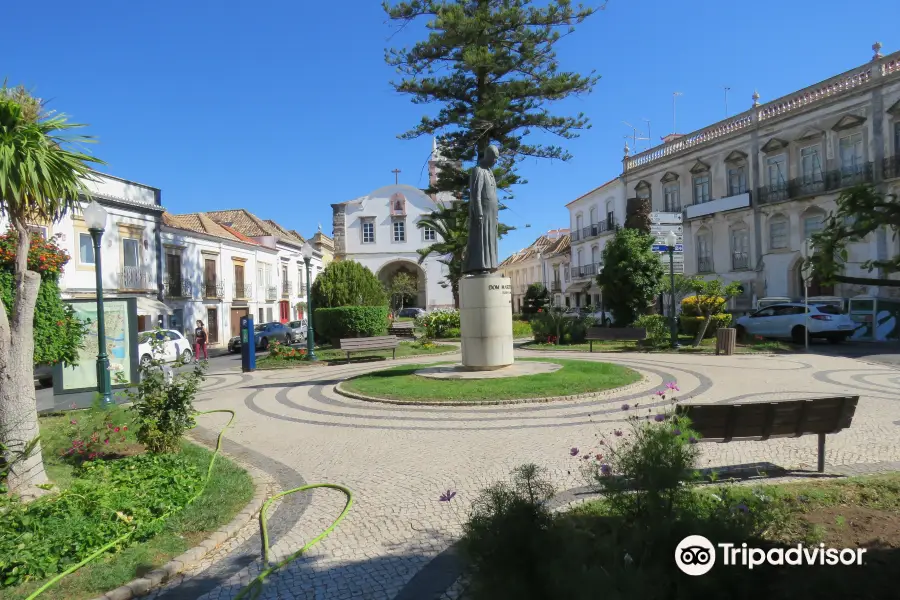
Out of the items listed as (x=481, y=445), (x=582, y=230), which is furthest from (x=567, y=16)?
(x=582, y=230)

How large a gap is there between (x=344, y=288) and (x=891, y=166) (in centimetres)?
2308

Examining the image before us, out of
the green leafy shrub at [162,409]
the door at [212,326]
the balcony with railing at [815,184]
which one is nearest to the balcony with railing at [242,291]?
the door at [212,326]

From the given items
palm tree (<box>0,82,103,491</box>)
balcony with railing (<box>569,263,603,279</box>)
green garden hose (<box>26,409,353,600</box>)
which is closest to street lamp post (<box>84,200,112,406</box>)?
palm tree (<box>0,82,103,491</box>)

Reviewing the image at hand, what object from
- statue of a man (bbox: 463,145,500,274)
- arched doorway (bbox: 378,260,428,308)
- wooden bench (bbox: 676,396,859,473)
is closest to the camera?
wooden bench (bbox: 676,396,859,473)

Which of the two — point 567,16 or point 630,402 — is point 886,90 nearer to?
point 567,16

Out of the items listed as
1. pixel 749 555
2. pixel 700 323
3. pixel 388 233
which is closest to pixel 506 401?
pixel 749 555

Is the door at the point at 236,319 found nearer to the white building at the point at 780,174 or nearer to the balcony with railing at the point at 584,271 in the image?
the balcony with railing at the point at 584,271

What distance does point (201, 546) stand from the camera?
13.7 ft

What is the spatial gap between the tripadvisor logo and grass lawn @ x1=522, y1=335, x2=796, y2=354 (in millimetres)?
15016

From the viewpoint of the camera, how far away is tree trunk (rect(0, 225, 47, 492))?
484cm

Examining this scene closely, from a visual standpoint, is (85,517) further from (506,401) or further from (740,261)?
(740,261)

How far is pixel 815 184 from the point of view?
2725 cm

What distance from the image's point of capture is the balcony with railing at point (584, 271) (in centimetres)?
4396

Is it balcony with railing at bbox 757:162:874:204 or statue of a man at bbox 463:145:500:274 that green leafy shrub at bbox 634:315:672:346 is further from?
balcony with railing at bbox 757:162:874:204
